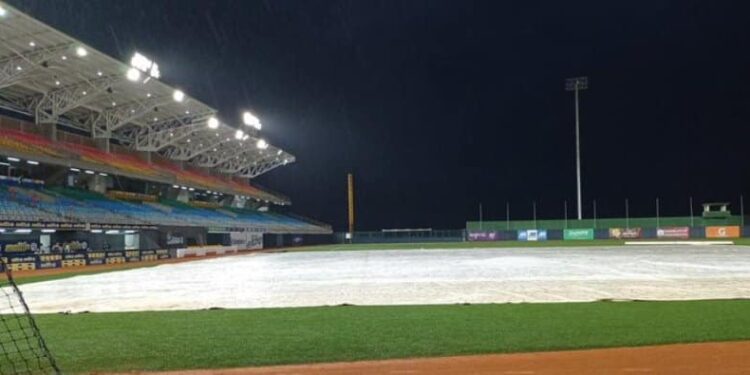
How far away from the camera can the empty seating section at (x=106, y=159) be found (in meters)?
38.8

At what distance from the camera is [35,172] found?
142 feet

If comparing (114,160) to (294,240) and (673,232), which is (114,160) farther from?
(673,232)

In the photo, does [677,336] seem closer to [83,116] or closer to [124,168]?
[124,168]

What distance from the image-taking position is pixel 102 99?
4675cm

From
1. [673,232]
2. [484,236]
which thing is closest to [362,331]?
[673,232]

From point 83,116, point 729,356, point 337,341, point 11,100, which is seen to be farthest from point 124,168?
point 729,356

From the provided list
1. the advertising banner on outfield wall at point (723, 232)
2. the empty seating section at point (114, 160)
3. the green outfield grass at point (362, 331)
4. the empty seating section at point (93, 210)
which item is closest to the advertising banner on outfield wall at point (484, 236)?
the advertising banner on outfield wall at point (723, 232)

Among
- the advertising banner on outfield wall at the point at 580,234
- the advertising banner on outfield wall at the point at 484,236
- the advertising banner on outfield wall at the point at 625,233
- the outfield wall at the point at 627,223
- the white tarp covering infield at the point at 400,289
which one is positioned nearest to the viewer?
the white tarp covering infield at the point at 400,289

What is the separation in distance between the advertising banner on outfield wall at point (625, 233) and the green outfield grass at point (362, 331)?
60.1 m

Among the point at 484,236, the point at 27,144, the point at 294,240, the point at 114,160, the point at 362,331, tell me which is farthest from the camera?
the point at 294,240

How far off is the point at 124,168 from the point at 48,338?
4174 cm

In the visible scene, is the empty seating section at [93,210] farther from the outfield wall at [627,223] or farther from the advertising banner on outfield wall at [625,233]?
the advertising banner on outfield wall at [625,233]

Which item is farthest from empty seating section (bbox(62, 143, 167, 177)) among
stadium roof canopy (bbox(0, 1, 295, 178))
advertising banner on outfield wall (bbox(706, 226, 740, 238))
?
advertising banner on outfield wall (bbox(706, 226, 740, 238))

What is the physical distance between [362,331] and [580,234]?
6565 cm
